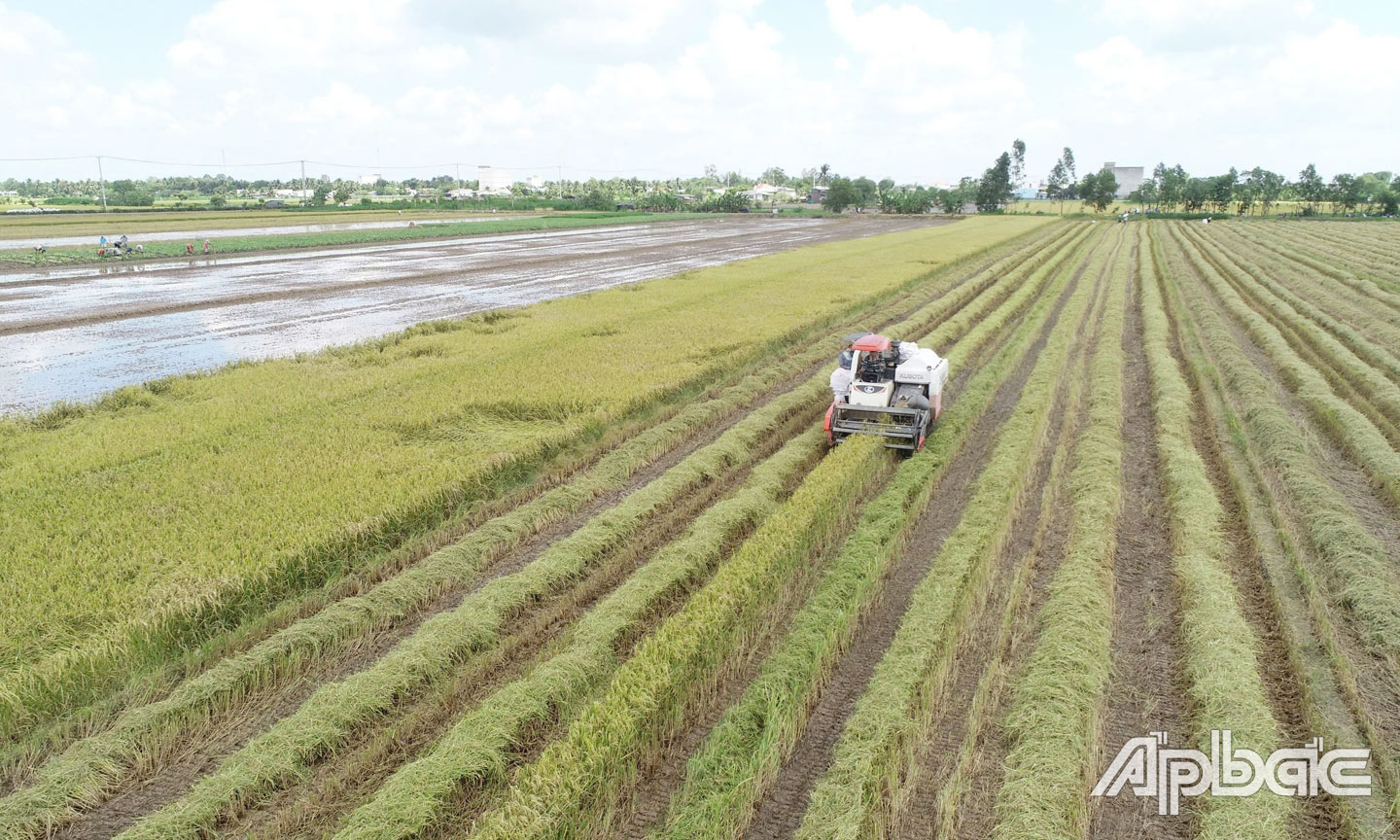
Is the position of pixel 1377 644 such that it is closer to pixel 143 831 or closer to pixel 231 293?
pixel 143 831

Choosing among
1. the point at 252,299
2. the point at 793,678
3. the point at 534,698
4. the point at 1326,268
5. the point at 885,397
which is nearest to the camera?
the point at 534,698

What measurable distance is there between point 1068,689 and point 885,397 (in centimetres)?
684

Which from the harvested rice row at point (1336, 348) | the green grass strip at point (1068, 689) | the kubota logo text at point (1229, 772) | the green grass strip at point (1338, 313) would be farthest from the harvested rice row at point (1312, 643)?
the green grass strip at point (1338, 313)

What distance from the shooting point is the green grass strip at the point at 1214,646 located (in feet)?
17.7

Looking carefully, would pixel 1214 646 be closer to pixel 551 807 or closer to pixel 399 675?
pixel 551 807

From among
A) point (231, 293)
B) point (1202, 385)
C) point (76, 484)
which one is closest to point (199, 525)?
point (76, 484)

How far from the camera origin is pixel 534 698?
6.40 metres

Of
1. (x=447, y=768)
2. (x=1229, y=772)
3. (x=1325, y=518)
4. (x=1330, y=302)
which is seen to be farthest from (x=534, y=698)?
(x=1330, y=302)

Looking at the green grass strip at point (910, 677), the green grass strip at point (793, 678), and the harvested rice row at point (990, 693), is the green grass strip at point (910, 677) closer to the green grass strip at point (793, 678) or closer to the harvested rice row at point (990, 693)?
the harvested rice row at point (990, 693)

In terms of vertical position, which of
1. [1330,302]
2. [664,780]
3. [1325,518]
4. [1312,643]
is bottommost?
[664,780]

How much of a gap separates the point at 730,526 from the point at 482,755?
4696 mm

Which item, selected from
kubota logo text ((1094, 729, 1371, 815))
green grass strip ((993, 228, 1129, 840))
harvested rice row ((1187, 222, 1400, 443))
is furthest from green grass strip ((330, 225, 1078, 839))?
harvested rice row ((1187, 222, 1400, 443))

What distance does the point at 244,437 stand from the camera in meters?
12.6

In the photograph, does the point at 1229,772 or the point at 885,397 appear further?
the point at 885,397
